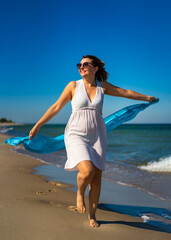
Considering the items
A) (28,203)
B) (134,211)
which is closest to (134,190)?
(134,211)

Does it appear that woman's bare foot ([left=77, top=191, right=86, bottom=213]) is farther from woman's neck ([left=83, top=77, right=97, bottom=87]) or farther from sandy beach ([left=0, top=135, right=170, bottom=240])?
woman's neck ([left=83, top=77, right=97, bottom=87])

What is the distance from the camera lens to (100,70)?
374 centimetres

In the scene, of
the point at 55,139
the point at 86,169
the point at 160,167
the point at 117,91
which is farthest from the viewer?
the point at 160,167

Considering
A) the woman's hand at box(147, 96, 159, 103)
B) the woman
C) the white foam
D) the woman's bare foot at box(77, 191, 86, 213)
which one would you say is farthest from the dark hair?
the white foam

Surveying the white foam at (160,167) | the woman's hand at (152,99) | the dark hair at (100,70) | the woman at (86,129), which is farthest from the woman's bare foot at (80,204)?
the white foam at (160,167)

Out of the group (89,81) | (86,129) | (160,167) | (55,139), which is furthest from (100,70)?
(160,167)

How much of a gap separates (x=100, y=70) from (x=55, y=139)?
1426 millimetres

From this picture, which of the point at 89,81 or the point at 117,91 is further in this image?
the point at 117,91

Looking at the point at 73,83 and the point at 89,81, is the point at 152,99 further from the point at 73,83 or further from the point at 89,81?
A: the point at 73,83

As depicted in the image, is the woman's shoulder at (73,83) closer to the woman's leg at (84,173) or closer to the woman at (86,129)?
the woman at (86,129)

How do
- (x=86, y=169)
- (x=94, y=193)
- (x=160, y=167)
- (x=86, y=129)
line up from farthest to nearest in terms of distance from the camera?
1. (x=160, y=167)
2. (x=94, y=193)
3. (x=86, y=129)
4. (x=86, y=169)

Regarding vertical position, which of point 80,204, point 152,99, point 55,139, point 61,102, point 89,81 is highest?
point 89,81

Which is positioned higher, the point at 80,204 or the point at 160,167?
A: the point at 80,204

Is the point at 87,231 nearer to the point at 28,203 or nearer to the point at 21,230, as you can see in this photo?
the point at 21,230
